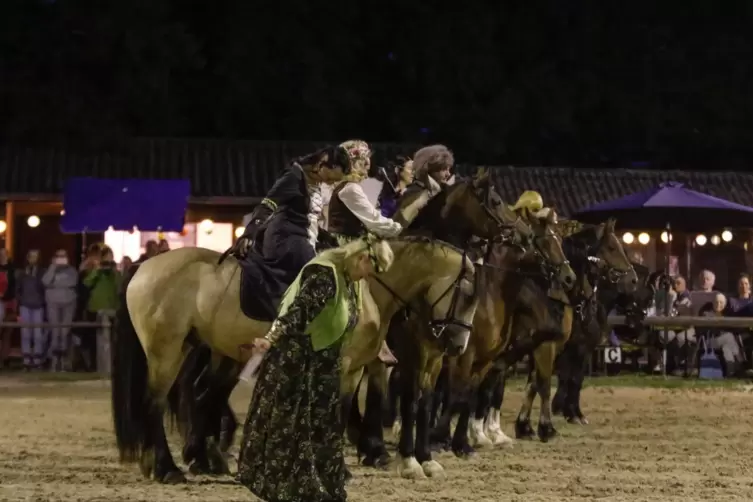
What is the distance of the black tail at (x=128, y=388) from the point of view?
9.82 meters

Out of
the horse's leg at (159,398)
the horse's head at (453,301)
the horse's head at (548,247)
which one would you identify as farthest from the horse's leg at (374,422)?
the horse's head at (548,247)

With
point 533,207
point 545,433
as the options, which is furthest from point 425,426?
point 533,207

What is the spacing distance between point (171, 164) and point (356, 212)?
715 inches

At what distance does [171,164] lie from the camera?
88.9ft

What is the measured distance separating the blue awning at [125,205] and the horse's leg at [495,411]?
10353 mm

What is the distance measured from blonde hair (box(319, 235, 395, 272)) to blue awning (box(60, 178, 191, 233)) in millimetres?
14442

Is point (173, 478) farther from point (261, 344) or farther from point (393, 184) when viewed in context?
point (393, 184)

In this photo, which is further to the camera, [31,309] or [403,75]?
[403,75]

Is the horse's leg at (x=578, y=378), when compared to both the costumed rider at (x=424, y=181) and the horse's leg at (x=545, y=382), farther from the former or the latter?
the costumed rider at (x=424, y=181)

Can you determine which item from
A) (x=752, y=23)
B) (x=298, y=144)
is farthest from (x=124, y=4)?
(x=752, y=23)

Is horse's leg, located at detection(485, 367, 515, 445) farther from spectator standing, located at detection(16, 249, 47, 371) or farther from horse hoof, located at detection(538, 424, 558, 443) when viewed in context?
spectator standing, located at detection(16, 249, 47, 371)

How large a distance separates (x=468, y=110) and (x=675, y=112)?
6.45 meters

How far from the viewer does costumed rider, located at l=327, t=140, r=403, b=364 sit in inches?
366

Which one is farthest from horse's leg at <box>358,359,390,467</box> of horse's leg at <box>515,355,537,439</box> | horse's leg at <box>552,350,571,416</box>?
horse's leg at <box>552,350,571,416</box>
